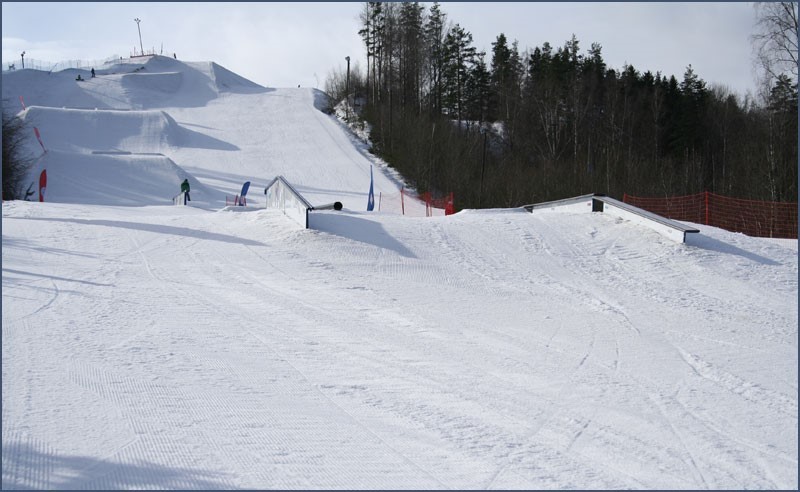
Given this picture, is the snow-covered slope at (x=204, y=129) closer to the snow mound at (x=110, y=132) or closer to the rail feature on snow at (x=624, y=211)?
the snow mound at (x=110, y=132)

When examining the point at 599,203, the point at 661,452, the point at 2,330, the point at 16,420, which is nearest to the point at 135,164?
the point at 599,203

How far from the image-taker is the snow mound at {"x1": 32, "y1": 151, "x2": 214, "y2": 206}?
29.0 meters

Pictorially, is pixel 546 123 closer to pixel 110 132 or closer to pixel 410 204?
pixel 410 204

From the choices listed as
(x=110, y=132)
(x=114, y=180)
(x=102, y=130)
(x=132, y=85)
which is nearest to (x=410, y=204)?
(x=114, y=180)

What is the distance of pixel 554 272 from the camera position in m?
11.3

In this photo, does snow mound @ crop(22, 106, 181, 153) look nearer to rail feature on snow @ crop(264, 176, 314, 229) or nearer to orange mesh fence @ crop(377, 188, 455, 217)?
orange mesh fence @ crop(377, 188, 455, 217)

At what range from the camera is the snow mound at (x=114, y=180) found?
1141 inches

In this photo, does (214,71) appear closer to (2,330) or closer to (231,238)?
(231,238)

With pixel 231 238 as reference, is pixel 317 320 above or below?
below

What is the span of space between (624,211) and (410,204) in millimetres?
19270

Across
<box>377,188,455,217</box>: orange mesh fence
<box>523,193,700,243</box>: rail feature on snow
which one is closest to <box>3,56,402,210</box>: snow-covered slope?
<box>377,188,455,217</box>: orange mesh fence

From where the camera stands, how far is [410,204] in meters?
32.6

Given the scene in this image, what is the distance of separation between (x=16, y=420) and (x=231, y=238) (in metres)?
8.05

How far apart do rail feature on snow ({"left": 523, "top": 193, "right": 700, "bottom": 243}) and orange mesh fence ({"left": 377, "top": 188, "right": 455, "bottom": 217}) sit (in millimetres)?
11569
